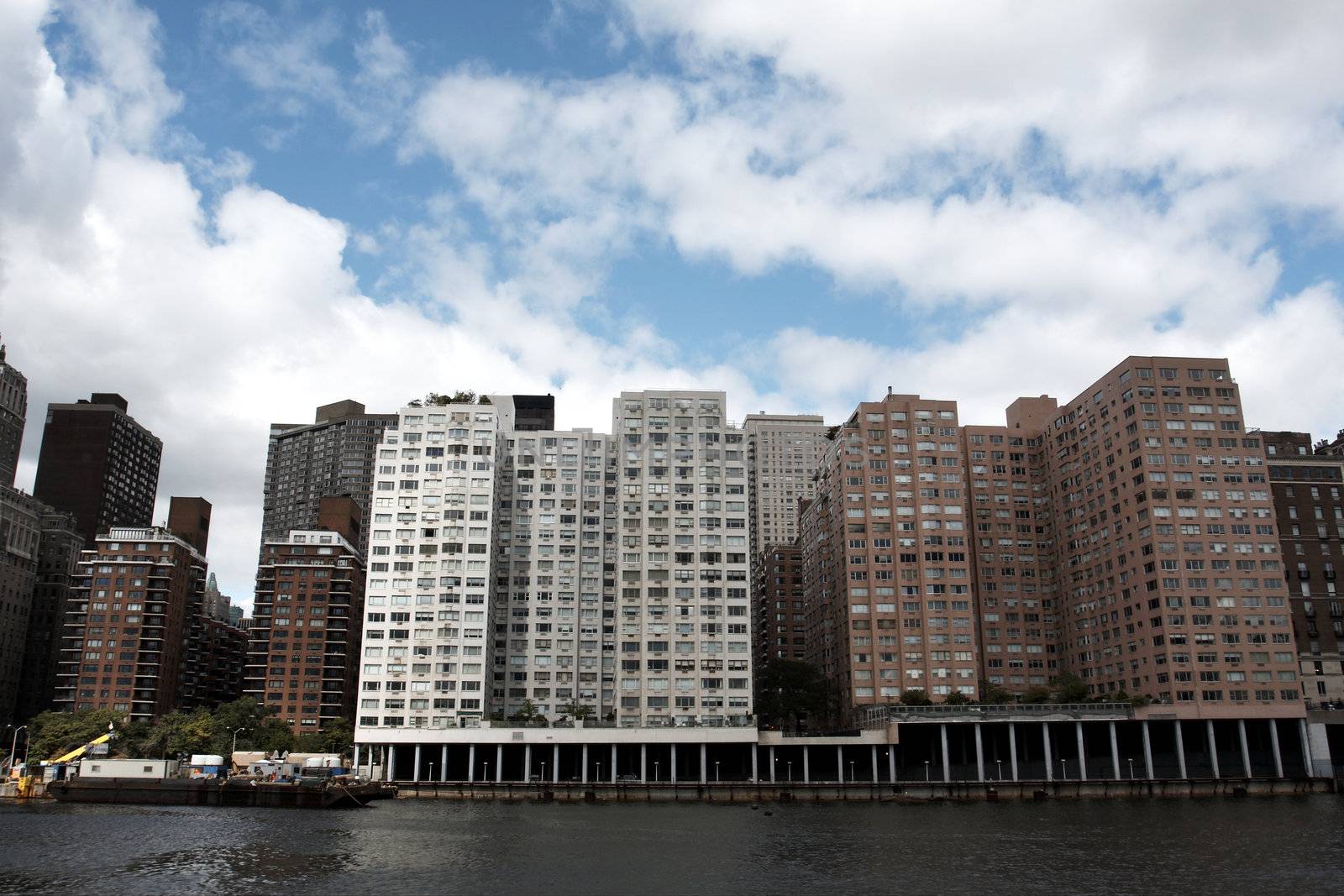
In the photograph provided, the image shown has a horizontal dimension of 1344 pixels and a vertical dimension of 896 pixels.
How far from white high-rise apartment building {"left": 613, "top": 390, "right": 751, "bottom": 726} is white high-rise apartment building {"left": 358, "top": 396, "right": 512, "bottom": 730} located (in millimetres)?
23336

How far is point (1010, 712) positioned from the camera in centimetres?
18100

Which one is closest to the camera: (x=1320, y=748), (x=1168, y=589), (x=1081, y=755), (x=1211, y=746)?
(x=1211, y=746)

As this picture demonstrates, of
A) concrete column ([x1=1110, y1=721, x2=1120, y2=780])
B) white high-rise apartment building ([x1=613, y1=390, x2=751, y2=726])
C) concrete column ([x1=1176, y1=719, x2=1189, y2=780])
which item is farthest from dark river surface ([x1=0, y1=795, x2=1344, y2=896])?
white high-rise apartment building ([x1=613, y1=390, x2=751, y2=726])

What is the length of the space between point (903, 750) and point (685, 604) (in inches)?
1691

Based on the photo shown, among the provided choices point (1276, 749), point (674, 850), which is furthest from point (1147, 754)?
point (674, 850)

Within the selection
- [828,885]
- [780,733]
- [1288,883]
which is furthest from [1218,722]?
[828,885]

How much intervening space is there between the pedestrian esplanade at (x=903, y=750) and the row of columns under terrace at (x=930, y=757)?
8.4 inches

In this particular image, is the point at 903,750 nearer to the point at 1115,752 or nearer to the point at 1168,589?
the point at 1115,752

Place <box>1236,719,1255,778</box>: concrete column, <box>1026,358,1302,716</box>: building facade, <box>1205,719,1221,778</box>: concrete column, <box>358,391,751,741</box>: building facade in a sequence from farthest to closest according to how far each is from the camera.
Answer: <box>358,391,751,741</box>: building facade, <box>1026,358,1302,716</box>: building facade, <box>1205,719,1221,778</box>: concrete column, <box>1236,719,1255,778</box>: concrete column

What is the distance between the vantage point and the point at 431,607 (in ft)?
629

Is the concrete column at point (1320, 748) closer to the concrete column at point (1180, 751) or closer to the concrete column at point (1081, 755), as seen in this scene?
the concrete column at point (1180, 751)

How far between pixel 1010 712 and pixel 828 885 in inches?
4498

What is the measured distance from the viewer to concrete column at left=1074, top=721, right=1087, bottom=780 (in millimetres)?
175637

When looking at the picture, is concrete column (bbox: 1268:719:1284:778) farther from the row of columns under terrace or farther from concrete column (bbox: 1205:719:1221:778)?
concrete column (bbox: 1205:719:1221:778)
